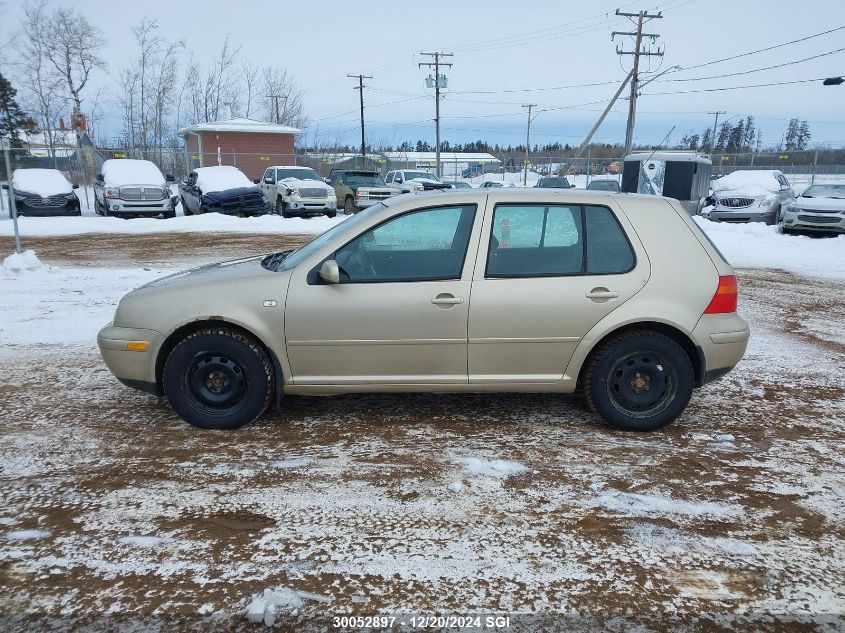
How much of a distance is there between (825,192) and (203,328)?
17.1m

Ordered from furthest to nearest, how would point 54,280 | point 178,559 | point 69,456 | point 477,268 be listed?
1. point 54,280
2. point 477,268
3. point 69,456
4. point 178,559

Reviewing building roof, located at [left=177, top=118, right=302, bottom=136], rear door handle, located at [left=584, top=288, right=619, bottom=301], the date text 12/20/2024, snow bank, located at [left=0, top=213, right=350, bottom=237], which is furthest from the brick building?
the date text 12/20/2024

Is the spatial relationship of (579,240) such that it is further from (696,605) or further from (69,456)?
(69,456)

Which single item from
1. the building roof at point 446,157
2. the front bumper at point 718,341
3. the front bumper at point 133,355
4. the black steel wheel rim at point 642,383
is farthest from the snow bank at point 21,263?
the building roof at point 446,157

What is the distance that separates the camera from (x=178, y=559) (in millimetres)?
2963

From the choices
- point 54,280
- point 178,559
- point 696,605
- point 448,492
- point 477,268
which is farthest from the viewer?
point 54,280

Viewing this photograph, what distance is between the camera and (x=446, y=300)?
4.24 meters

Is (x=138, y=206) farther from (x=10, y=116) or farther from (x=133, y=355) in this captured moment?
(x=10, y=116)

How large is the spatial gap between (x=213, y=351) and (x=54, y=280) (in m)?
7.01

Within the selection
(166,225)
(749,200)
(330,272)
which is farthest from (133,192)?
(749,200)

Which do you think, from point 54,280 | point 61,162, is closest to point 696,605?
point 54,280

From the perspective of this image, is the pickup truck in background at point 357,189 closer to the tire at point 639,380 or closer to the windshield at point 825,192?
the windshield at point 825,192

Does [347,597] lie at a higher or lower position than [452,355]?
lower

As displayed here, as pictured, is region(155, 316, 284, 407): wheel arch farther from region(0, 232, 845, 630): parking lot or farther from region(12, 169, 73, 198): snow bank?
region(12, 169, 73, 198): snow bank
